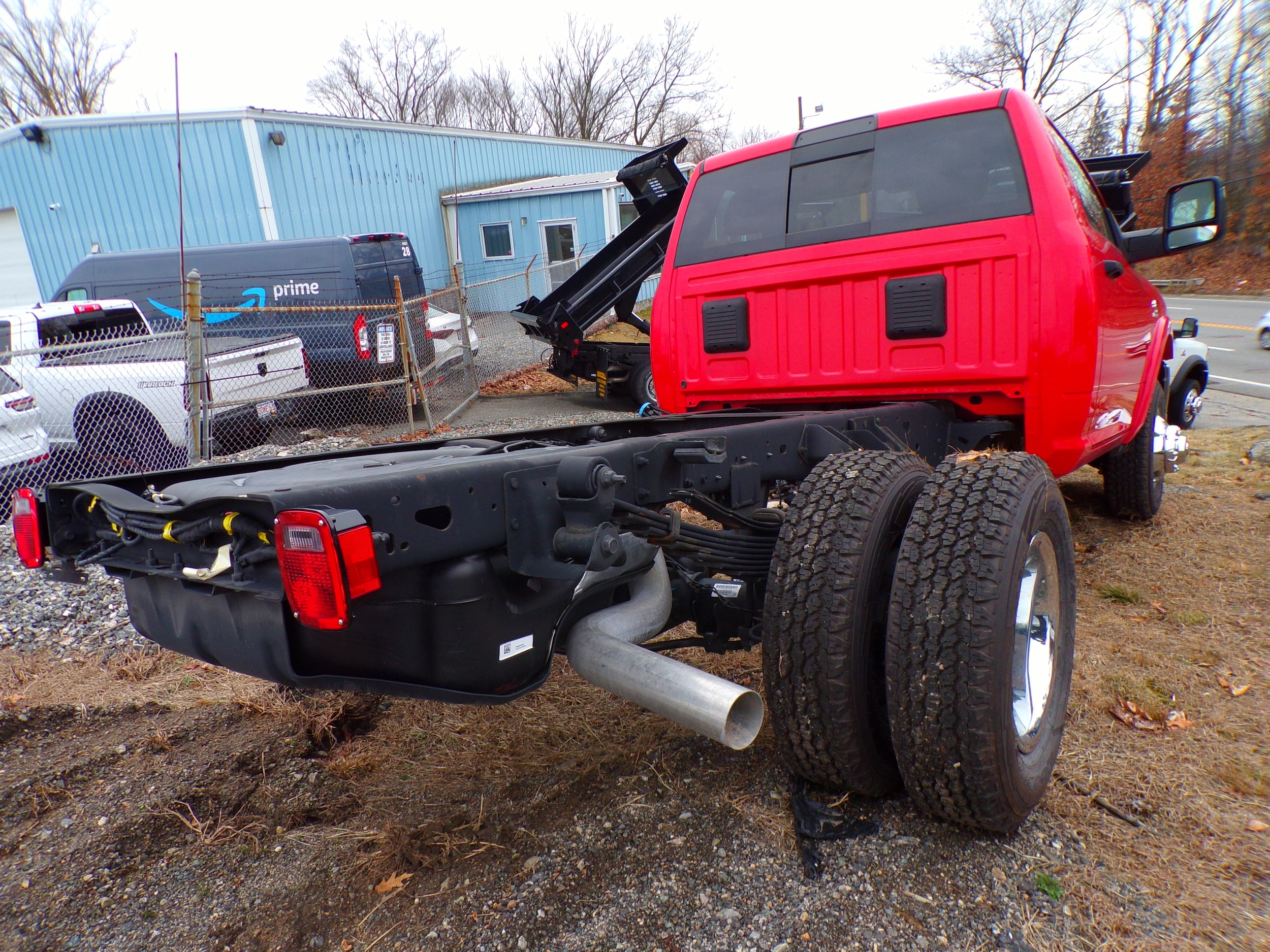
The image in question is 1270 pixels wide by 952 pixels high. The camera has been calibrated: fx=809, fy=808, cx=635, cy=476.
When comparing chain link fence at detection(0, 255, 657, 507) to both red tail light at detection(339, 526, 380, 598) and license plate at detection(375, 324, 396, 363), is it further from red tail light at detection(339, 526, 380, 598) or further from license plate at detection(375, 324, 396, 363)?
red tail light at detection(339, 526, 380, 598)

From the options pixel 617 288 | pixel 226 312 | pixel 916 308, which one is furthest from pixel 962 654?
pixel 226 312

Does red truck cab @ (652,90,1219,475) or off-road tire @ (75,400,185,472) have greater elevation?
red truck cab @ (652,90,1219,475)

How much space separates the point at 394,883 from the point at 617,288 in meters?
7.30

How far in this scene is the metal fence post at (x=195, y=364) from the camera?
239 inches

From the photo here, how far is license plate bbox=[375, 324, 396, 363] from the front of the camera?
29.2ft

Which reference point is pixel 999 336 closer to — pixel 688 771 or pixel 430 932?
pixel 688 771

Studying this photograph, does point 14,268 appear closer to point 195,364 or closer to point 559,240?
point 559,240

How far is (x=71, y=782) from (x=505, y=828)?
1.63 metres

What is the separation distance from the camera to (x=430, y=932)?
2.04m

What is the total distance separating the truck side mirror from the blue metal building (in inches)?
540

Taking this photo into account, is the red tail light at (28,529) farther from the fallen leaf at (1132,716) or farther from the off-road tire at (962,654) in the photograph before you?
the fallen leaf at (1132,716)

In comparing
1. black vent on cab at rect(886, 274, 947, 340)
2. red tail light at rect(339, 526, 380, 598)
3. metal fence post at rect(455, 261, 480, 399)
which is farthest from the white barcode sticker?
metal fence post at rect(455, 261, 480, 399)

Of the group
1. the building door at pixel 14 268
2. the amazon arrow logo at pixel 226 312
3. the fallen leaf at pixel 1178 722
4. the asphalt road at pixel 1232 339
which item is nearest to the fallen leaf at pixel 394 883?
the fallen leaf at pixel 1178 722

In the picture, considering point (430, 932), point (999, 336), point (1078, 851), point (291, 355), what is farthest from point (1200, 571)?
point (291, 355)
